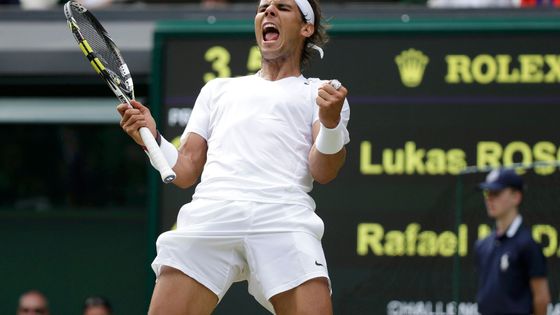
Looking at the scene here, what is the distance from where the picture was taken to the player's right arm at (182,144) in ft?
15.0

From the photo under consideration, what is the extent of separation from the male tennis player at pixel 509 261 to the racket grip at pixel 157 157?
2.46 m

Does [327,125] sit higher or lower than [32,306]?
higher

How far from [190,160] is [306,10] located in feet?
2.35

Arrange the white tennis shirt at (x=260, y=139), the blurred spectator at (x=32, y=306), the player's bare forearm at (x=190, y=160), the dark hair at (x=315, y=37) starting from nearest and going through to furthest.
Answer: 1. the white tennis shirt at (x=260, y=139)
2. the player's bare forearm at (x=190, y=160)
3. the dark hair at (x=315, y=37)
4. the blurred spectator at (x=32, y=306)

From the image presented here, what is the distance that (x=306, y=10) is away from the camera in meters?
4.91

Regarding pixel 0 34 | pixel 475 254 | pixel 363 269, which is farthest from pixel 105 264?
pixel 475 254

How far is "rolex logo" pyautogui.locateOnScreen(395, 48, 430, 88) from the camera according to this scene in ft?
23.8

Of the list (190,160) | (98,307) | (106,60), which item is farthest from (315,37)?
(98,307)

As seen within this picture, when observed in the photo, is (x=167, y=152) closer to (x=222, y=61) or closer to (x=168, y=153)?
(x=168, y=153)

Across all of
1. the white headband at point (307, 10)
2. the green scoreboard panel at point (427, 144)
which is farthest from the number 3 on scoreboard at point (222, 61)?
the white headband at point (307, 10)

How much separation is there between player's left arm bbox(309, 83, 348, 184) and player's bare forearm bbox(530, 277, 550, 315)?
2.01 m

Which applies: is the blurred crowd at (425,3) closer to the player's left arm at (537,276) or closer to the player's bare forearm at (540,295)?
the player's left arm at (537,276)

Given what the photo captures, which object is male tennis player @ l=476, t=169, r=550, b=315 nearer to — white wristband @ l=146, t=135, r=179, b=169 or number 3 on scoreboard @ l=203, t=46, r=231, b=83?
number 3 on scoreboard @ l=203, t=46, r=231, b=83

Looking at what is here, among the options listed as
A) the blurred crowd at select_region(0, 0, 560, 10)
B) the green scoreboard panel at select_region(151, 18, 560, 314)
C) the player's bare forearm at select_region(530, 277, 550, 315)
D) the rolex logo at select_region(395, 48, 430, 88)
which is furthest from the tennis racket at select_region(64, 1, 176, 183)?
the blurred crowd at select_region(0, 0, 560, 10)
